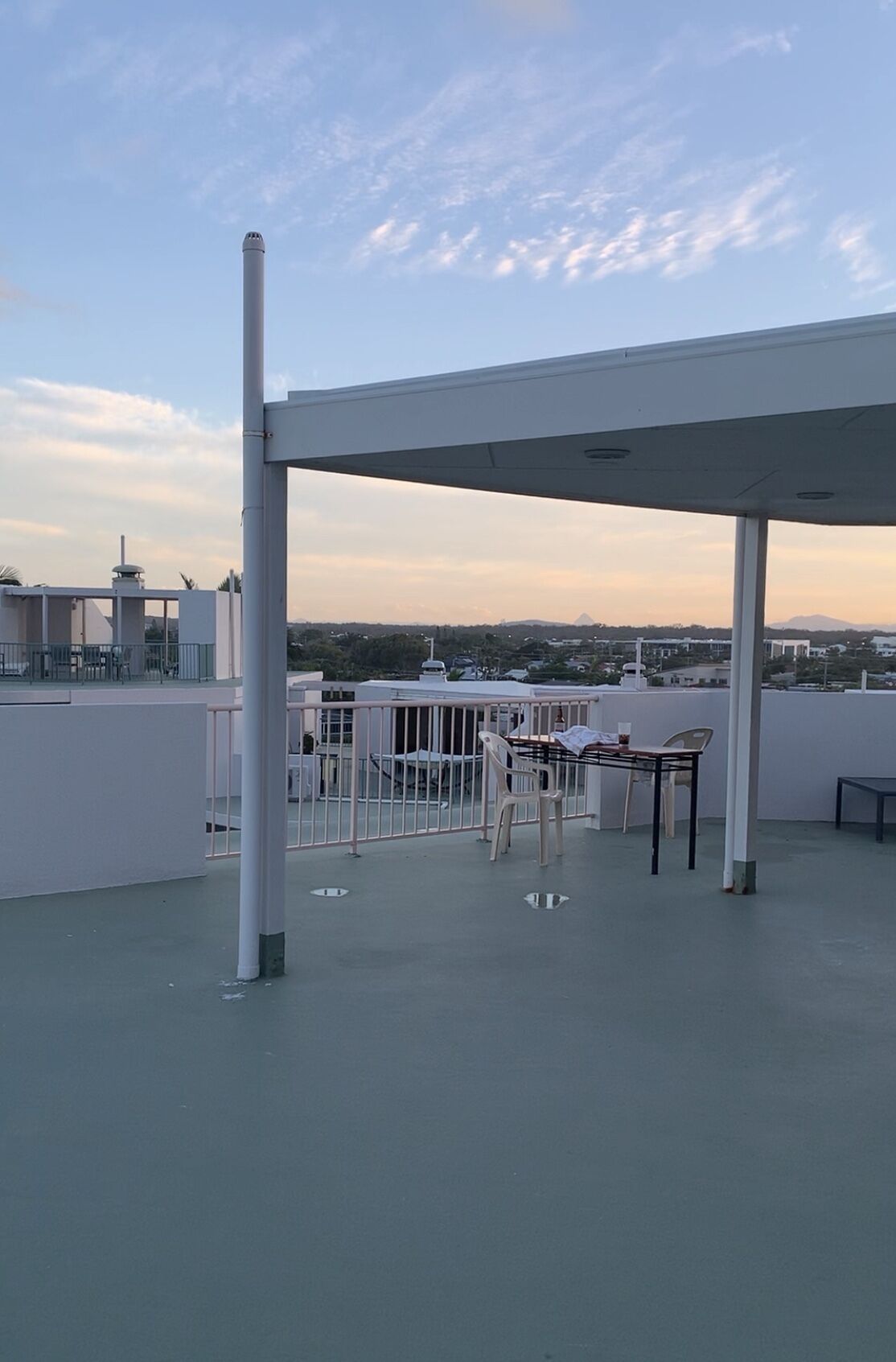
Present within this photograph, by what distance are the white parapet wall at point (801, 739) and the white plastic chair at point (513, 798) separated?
1.30m

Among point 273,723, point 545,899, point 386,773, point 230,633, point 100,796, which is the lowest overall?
point 545,899

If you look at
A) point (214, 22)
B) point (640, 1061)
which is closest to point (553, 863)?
point (640, 1061)

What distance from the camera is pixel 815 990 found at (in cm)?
468

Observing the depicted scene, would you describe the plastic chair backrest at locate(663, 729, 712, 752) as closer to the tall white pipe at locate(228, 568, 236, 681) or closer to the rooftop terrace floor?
the rooftop terrace floor

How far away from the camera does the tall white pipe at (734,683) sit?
653 cm

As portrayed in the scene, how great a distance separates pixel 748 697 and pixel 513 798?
1700mm

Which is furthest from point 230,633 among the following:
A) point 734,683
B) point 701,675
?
point 734,683

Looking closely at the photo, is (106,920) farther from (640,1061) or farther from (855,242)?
(855,242)

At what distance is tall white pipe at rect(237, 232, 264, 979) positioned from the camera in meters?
4.43

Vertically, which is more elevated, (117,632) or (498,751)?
(117,632)

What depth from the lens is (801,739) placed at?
29.4 ft

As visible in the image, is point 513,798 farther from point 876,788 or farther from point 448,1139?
point 448,1139

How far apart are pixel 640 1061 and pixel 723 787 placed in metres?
5.75

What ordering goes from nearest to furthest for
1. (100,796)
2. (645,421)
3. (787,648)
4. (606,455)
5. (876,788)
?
(645,421)
(606,455)
(100,796)
(876,788)
(787,648)
